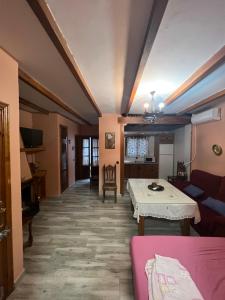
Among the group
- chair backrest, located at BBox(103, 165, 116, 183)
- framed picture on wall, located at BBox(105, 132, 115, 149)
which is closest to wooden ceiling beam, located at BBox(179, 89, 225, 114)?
framed picture on wall, located at BBox(105, 132, 115, 149)

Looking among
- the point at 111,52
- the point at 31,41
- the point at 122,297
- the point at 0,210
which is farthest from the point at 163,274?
the point at 31,41

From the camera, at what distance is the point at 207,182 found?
12.5ft

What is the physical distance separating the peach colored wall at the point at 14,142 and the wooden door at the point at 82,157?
547cm

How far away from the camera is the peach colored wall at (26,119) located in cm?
452

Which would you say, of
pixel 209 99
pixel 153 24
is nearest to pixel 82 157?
pixel 209 99

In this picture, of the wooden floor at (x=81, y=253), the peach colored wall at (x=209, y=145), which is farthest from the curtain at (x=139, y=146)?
the wooden floor at (x=81, y=253)

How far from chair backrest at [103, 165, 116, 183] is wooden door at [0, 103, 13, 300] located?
11.7ft

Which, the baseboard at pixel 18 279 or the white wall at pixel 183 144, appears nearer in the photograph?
the baseboard at pixel 18 279

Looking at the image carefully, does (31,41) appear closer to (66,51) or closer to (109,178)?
(66,51)

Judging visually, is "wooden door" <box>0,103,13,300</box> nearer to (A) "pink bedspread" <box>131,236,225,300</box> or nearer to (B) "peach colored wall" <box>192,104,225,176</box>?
(A) "pink bedspread" <box>131,236,225,300</box>

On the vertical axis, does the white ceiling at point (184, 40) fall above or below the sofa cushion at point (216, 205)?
above

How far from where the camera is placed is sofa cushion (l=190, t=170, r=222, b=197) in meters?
3.52

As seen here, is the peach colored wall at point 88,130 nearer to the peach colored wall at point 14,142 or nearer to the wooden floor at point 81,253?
the wooden floor at point 81,253

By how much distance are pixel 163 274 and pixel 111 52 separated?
1932mm
